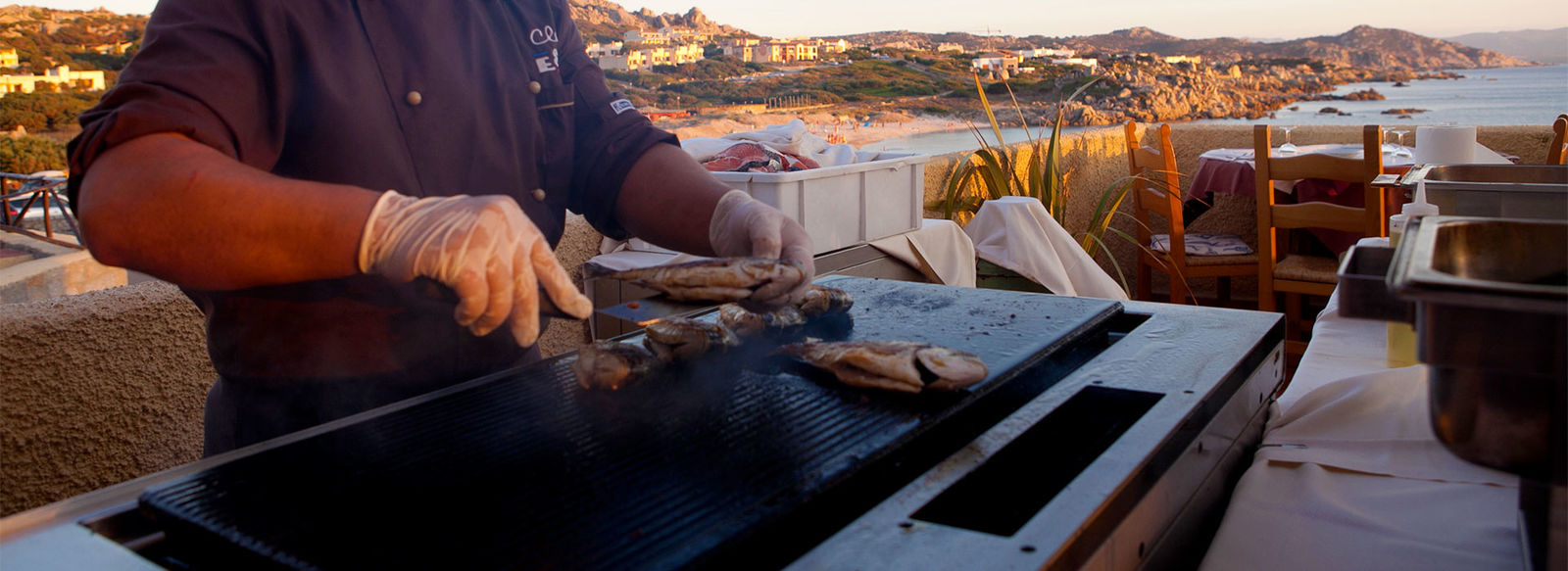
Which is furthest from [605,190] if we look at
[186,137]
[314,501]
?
[314,501]

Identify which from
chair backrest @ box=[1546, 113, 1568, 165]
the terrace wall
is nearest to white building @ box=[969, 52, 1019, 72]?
chair backrest @ box=[1546, 113, 1568, 165]

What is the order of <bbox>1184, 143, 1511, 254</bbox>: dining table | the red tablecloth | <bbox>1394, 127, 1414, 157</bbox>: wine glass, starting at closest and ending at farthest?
1. <bbox>1184, 143, 1511, 254</bbox>: dining table
2. <bbox>1394, 127, 1414, 157</bbox>: wine glass
3. the red tablecloth

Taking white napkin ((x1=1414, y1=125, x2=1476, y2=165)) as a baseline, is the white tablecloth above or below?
below

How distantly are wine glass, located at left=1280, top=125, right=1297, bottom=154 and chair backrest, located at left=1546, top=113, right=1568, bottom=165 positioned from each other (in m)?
1.14

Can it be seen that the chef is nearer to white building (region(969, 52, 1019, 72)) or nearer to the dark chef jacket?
the dark chef jacket

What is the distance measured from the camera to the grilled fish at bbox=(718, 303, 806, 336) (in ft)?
5.64

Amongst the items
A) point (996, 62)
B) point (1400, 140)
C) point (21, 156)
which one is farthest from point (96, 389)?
point (1400, 140)

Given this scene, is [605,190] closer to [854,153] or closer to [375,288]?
[375,288]

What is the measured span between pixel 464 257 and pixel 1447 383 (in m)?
0.96

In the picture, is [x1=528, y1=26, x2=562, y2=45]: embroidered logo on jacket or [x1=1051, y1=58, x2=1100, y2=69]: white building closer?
[x1=528, y1=26, x2=562, y2=45]: embroidered logo on jacket

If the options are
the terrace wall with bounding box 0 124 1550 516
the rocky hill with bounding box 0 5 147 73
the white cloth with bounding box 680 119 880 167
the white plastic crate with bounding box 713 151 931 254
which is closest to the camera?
the terrace wall with bounding box 0 124 1550 516

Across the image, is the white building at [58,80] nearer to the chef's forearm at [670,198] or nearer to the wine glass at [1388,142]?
the chef's forearm at [670,198]

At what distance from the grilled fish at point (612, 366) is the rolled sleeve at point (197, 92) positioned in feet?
1.94

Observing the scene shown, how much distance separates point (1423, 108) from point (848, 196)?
29.4ft
